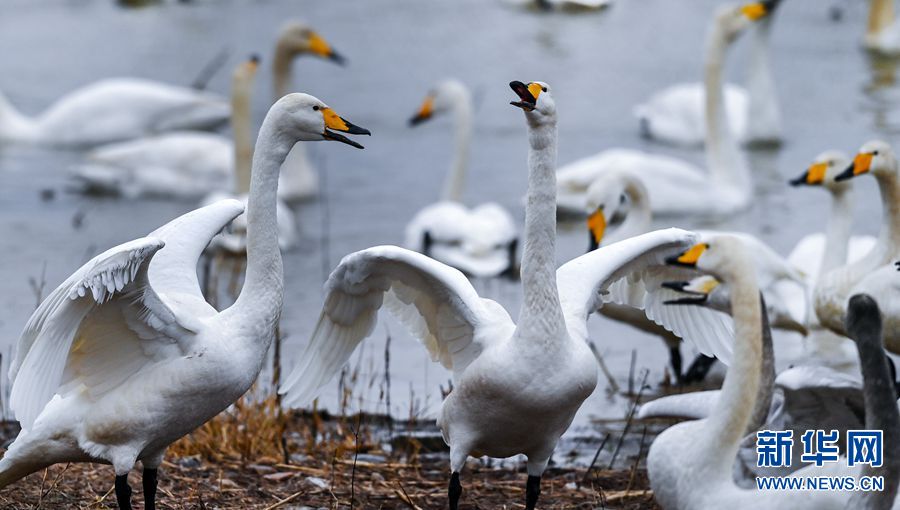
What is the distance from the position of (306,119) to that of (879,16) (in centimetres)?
1330

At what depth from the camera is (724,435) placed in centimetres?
526

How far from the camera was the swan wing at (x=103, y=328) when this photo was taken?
5.09m

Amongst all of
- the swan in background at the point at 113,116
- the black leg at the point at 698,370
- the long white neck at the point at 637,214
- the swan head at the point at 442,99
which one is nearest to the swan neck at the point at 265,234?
the black leg at the point at 698,370

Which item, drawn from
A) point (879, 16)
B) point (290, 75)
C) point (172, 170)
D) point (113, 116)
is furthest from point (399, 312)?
point (879, 16)

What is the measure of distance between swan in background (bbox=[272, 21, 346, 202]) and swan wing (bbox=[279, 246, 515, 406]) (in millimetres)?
7111

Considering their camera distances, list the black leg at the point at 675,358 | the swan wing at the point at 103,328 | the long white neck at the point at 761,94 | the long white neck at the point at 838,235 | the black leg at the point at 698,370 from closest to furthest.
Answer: the swan wing at the point at 103,328, the black leg at the point at 698,370, the black leg at the point at 675,358, the long white neck at the point at 838,235, the long white neck at the point at 761,94

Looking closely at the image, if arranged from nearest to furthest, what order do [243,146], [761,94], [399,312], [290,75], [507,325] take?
[507,325], [399,312], [243,146], [290,75], [761,94]

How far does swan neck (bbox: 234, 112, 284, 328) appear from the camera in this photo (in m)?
5.62

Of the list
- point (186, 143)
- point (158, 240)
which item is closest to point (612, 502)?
point (158, 240)

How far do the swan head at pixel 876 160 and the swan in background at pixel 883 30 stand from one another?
954cm

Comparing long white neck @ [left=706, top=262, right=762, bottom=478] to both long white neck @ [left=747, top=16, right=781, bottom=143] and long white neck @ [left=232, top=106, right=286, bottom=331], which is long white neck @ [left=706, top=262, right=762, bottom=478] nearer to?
long white neck @ [left=232, top=106, right=286, bottom=331]

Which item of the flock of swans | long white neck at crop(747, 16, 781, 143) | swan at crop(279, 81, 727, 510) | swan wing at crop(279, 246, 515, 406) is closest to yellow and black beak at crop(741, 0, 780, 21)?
long white neck at crop(747, 16, 781, 143)

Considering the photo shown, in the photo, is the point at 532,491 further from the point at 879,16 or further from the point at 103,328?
the point at 879,16

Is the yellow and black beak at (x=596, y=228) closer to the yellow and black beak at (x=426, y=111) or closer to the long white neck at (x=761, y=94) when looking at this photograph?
the yellow and black beak at (x=426, y=111)
